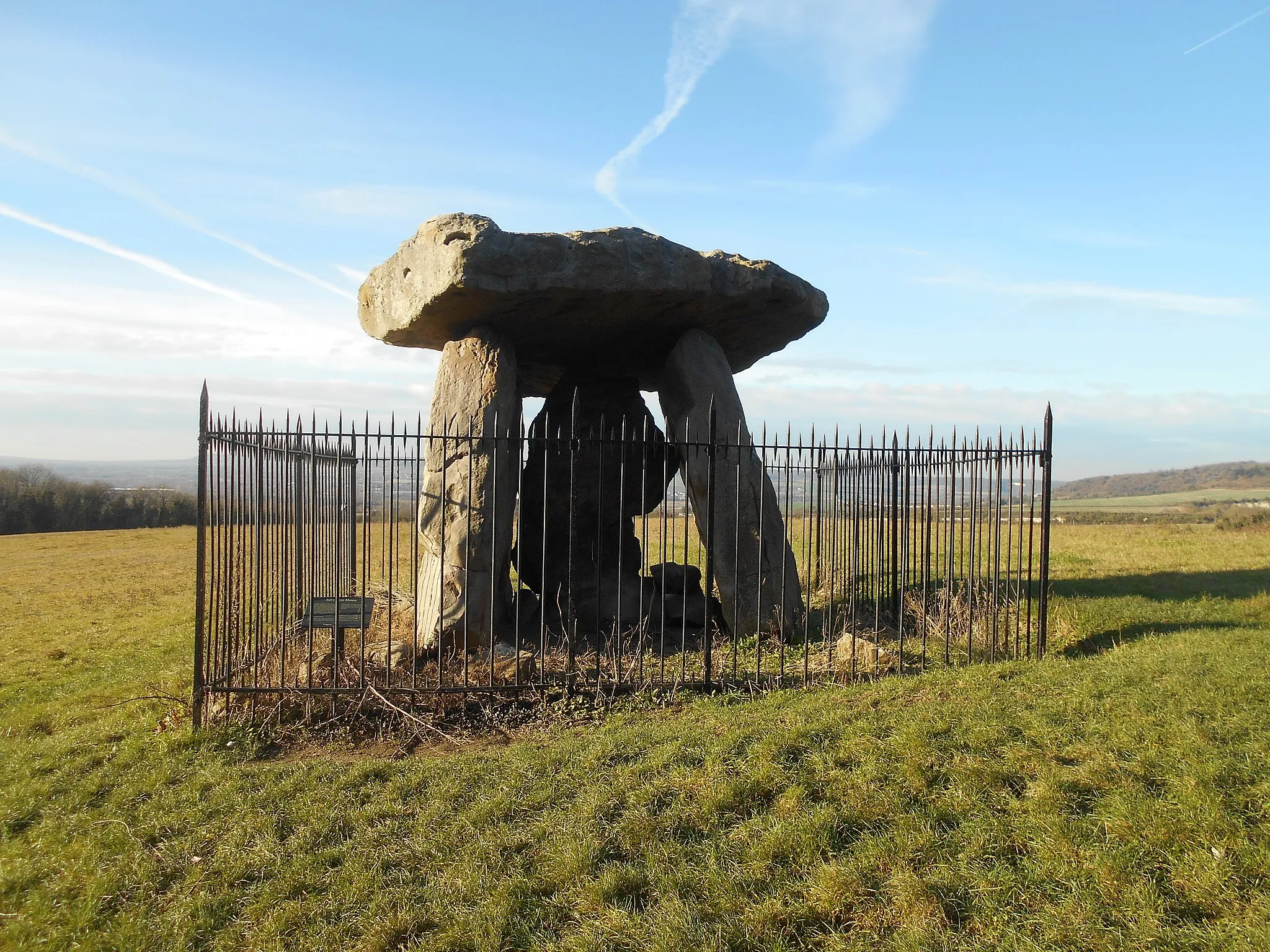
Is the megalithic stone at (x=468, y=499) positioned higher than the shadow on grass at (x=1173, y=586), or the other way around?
the megalithic stone at (x=468, y=499)

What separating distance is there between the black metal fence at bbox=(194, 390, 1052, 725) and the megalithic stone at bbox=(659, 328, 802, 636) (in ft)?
0.10

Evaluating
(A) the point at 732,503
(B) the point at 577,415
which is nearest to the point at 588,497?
(B) the point at 577,415

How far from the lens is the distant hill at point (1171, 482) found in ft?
252

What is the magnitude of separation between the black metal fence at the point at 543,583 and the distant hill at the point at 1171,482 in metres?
71.3

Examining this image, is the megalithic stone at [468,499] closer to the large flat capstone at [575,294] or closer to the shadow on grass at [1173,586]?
the large flat capstone at [575,294]

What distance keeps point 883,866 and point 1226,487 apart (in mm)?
88785

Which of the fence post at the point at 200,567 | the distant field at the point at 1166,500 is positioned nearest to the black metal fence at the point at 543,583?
the fence post at the point at 200,567

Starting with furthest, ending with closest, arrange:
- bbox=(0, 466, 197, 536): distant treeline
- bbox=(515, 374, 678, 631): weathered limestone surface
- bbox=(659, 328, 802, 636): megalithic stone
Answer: bbox=(0, 466, 197, 536): distant treeline
bbox=(515, 374, 678, 631): weathered limestone surface
bbox=(659, 328, 802, 636): megalithic stone

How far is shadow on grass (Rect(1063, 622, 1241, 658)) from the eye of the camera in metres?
8.21

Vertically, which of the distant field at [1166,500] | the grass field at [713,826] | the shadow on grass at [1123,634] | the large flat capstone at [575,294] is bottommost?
the distant field at [1166,500]

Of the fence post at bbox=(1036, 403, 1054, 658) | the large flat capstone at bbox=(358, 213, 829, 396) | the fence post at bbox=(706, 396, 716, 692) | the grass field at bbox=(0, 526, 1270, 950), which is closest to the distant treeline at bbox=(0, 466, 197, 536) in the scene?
the large flat capstone at bbox=(358, 213, 829, 396)

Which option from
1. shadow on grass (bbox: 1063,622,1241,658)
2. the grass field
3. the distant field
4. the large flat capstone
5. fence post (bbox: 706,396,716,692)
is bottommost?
the distant field

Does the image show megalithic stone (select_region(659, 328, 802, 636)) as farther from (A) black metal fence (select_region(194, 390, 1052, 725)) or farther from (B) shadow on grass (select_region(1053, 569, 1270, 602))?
(B) shadow on grass (select_region(1053, 569, 1270, 602))

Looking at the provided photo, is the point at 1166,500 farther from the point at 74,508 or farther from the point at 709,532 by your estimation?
the point at 74,508
